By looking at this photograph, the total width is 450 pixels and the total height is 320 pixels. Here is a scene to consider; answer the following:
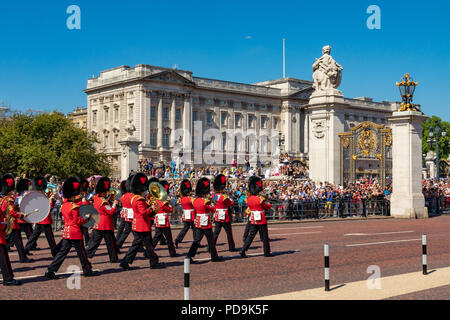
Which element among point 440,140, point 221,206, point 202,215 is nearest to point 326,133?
point 221,206

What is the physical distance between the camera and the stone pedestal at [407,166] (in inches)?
1053

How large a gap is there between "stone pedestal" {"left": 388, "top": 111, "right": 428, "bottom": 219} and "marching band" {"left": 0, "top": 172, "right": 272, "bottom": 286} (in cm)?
1398

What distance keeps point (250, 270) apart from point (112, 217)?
3485 mm

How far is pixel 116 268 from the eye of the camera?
40.6 feet

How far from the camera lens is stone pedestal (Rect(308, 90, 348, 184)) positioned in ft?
94.4

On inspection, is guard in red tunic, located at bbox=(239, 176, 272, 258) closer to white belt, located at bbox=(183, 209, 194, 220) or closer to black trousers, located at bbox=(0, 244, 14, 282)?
white belt, located at bbox=(183, 209, 194, 220)

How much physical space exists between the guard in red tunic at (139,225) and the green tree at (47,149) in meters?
37.8

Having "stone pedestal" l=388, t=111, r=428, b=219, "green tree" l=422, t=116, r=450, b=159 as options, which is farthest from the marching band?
"green tree" l=422, t=116, r=450, b=159

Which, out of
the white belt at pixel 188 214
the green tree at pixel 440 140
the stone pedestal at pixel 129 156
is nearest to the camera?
the white belt at pixel 188 214

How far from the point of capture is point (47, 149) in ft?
169

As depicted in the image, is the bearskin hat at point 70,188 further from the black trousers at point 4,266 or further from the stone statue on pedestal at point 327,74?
the stone statue on pedestal at point 327,74

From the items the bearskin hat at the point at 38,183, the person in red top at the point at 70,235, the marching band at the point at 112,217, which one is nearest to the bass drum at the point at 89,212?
the marching band at the point at 112,217

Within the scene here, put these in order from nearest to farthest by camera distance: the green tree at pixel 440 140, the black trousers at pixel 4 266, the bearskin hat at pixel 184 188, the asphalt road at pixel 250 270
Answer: the asphalt road at pixel 250 270 < the black trousers at pixel 4 266 < the bearskin hat at pixel 184 188 < the green tree at pixel 440 140

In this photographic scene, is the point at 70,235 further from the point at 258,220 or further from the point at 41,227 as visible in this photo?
Answer: the point at 258,220
